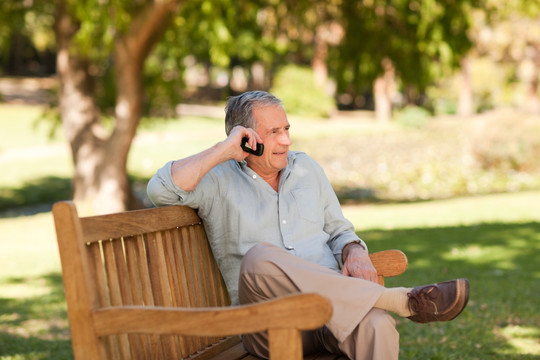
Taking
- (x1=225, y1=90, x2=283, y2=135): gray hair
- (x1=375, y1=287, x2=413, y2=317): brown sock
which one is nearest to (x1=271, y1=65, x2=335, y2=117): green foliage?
(x1=225, y1=90, x2=283, y2=135): gray hair

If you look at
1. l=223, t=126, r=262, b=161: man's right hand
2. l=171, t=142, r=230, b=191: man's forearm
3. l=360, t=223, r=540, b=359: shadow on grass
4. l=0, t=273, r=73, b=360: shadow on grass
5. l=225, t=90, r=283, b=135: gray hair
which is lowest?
l=360, t=223, r=540, b=359: shadow on grass

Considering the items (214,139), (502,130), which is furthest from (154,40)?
(214,139)

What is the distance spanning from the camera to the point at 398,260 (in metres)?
3.38

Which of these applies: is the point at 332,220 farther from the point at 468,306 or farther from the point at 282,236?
the point at 468,306

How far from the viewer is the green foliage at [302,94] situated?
39844 mm

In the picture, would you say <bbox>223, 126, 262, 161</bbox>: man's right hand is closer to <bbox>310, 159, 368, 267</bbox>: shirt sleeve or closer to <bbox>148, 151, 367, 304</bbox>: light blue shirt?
<bbox>148, 151, 367, 304</bbox>: light blue shirt

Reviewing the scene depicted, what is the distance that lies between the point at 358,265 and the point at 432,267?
186 inches

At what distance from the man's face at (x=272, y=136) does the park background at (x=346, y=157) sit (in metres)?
1.96

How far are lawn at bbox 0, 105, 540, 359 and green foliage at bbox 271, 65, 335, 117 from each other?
21.5 metres

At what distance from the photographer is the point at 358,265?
3305mm

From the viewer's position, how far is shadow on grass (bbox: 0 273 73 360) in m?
5.30

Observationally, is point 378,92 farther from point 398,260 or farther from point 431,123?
point 398,260

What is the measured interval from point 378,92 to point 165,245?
3992 cm

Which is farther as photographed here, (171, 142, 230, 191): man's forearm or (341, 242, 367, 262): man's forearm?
(341, 242, 367, 262): man's forearm
